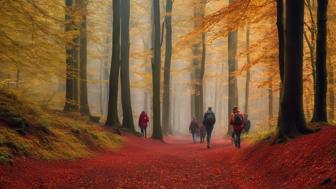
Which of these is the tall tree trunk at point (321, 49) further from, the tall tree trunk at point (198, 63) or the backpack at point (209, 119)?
the tall tree trunk at point (198, 63)

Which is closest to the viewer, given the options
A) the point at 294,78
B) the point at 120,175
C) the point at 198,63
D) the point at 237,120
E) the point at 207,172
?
the point at 120,175

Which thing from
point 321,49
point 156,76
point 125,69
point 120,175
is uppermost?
point 125,69

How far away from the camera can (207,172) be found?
32.7ft

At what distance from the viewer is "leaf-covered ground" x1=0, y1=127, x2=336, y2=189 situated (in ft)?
22.4

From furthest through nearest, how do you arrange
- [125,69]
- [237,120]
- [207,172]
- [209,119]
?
[125,69], [209,119], [237,120], [207,172]

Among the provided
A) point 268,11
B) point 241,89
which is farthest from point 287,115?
point 241,89

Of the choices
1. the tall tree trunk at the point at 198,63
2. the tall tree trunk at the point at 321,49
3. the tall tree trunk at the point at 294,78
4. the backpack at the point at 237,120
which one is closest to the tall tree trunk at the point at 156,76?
the tall tree trunk at the point at 198,63

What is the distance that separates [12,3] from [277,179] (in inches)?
331

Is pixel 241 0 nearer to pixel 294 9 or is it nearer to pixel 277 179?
pixel 294 9

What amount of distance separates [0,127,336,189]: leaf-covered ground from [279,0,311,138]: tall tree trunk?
25.9 inches

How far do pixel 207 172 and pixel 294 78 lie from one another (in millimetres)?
3515

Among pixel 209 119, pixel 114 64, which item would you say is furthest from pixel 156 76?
pixel 209 119

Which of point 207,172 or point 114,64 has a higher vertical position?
point 114,64

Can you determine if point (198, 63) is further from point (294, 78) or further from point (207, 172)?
point (207, 172)
